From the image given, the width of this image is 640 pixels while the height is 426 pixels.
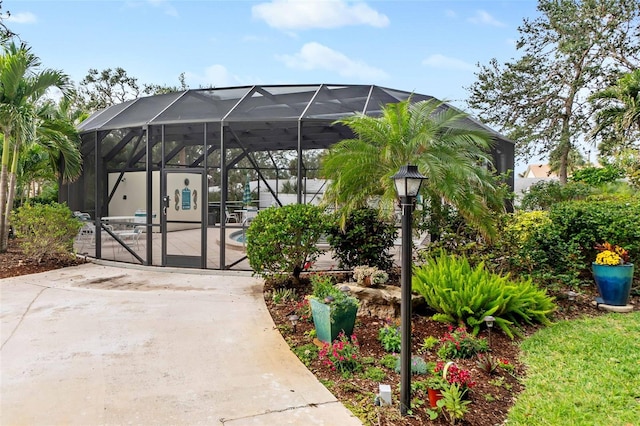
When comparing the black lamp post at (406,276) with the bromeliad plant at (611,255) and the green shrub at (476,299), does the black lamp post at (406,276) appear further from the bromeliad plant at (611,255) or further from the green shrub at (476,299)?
the bromeliad plant at (611,255)

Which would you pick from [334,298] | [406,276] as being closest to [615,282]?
[334,298]

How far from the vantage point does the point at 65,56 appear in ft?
47.3

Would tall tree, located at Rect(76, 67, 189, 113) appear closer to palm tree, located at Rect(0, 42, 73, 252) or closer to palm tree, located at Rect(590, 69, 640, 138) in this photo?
palm tree, located at Rect(0, 42, 73, 252)

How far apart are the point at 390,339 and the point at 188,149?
847 centimetres

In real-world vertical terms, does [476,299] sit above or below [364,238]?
below

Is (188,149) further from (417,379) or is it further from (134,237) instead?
(417,379)

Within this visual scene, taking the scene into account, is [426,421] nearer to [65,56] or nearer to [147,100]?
[147,100]

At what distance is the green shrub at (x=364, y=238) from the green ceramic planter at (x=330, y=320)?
7.13ft

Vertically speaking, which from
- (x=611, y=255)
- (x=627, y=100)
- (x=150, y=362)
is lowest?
(x=150, y=362)

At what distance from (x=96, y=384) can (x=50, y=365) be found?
2.18 ft

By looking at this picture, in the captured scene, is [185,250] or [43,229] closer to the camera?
[43,229]

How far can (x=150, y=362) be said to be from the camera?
3488mm

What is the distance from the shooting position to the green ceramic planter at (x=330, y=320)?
3.72 m

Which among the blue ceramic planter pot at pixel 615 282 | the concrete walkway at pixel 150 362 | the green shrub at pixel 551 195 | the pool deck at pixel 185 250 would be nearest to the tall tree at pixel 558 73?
the green shrub at pixel 551 195
